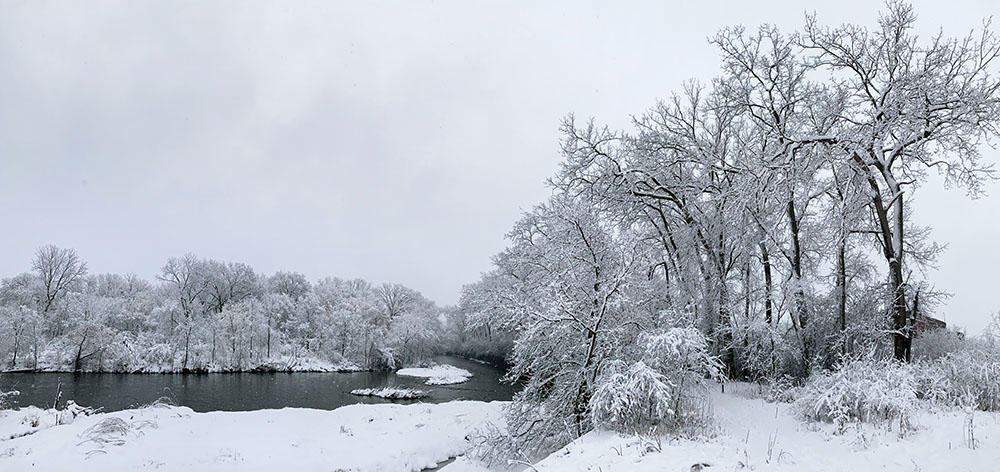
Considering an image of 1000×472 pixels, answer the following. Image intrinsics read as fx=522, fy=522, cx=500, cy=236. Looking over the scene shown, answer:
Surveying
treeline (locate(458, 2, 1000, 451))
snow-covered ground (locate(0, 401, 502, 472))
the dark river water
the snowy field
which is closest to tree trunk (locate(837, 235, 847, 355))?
treeline (locate(458, 2, 1000, 451))

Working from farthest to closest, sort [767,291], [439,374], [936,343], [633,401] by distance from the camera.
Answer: [439,374], [767,291], [936,343], [633,401]

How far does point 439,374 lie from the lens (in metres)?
41.7

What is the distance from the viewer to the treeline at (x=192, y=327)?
41.4 meters

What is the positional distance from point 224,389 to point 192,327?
1992 centimetres

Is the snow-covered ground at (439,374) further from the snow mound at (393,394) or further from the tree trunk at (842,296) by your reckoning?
the tree trunk at (842,296)

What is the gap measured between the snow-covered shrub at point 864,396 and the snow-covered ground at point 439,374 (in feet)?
99.5

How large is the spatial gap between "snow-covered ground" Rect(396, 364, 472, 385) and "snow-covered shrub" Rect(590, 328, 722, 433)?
29.3 meters

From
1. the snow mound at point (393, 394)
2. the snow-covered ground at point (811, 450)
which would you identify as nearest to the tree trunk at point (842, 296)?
the snow-covered ground at point (811, 450)

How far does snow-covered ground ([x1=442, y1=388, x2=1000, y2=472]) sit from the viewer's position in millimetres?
5781

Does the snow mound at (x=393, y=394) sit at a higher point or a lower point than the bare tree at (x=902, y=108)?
lower

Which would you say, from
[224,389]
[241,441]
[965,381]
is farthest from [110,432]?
[224,389]

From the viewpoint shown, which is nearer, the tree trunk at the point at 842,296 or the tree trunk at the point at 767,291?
the tree trunk at the point at 842,296

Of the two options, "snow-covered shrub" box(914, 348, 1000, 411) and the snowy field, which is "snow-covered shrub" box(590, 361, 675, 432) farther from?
"snow-covered shrub" box(914, 348, 1000, 411)

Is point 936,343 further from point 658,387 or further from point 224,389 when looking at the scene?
point 224,389
